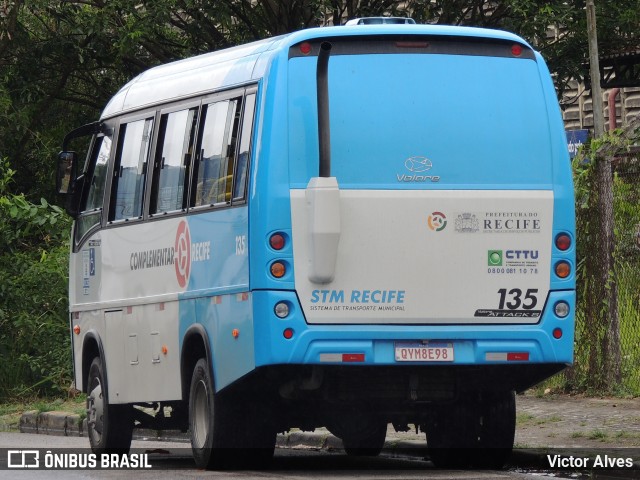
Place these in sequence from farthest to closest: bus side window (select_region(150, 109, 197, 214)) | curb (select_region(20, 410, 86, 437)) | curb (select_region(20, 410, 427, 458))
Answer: curb (select_region(20, 410, 86, 437)) → curb (select_region(20, 410, 427, 458)) → bus side window (select_region(150, 109, 197, 214))

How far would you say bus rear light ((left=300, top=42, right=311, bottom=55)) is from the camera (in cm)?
1137

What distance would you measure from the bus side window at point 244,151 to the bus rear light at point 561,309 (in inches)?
86.4

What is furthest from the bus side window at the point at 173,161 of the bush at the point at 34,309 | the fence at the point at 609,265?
the bush at the point at 34,309

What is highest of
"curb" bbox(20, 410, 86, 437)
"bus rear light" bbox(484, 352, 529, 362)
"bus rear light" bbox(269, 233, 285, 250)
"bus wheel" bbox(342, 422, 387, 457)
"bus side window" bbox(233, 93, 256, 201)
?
"bus side window" bbox(233, 93, 256, 201)

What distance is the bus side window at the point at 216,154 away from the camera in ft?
38.6

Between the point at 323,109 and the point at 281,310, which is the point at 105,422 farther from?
the point at 323,109

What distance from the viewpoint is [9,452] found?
576 inches

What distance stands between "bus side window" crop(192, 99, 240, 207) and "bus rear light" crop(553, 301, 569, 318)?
2.28 m

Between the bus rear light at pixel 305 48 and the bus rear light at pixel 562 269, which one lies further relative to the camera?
the bus rear light at pixel 562 269

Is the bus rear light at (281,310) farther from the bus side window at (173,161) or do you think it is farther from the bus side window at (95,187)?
the bus side window at (95,187)

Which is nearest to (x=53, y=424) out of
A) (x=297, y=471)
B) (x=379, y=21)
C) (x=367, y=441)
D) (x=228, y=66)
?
(x=367, y=441)

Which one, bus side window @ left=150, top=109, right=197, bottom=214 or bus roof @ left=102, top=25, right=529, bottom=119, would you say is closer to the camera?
bus roof @ left=102, top=25, right=529, bottom=119

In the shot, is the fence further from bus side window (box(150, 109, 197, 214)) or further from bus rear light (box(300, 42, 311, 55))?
bus rear light (box(300, 42, 311, 55))

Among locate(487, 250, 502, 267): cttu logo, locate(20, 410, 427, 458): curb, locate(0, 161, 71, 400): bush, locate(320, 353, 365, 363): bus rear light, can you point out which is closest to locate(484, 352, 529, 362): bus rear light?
locate(487, 250, 502, 267): cttu logo
